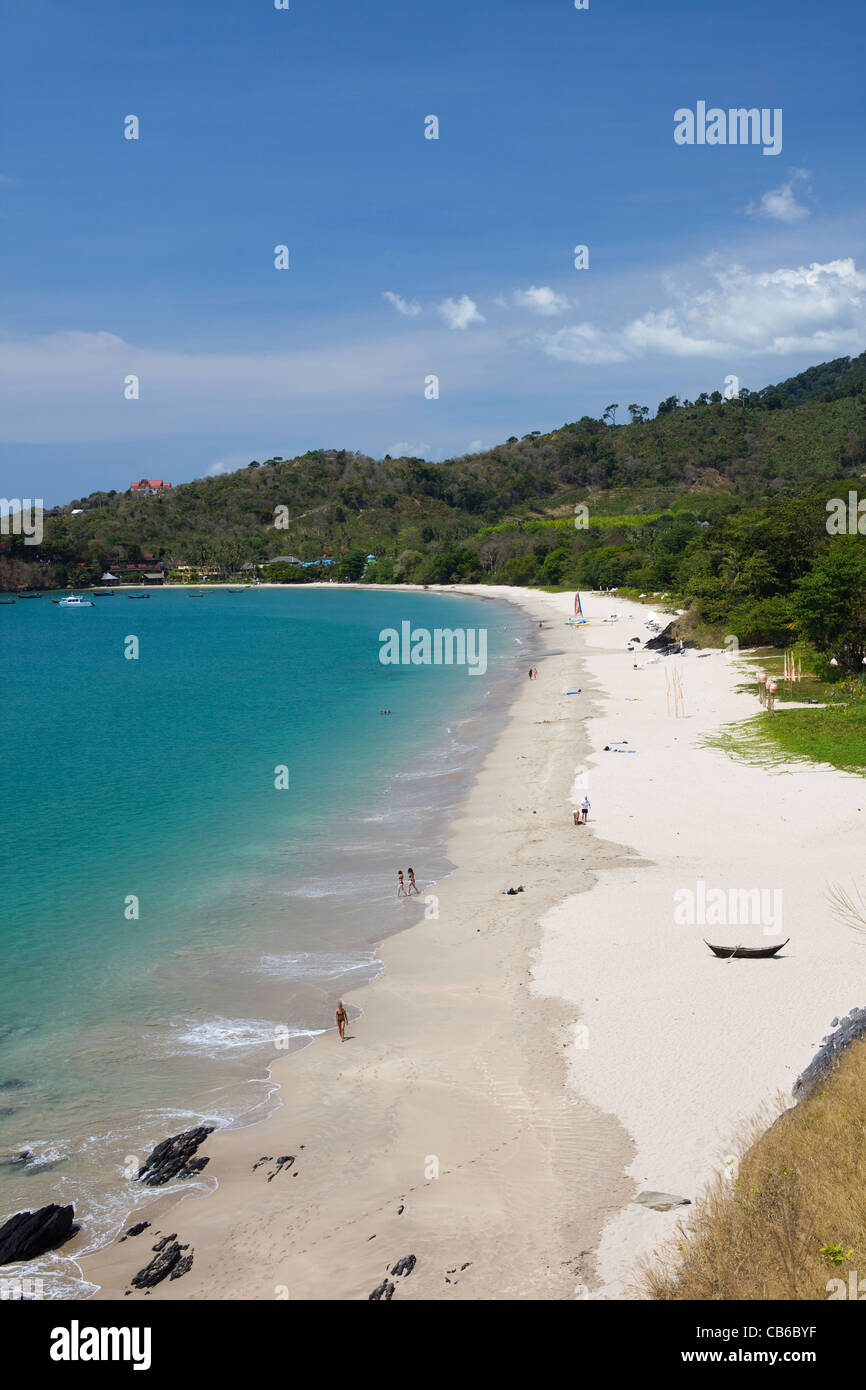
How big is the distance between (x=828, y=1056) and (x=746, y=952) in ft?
19.8

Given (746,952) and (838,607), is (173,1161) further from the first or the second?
(838,607)

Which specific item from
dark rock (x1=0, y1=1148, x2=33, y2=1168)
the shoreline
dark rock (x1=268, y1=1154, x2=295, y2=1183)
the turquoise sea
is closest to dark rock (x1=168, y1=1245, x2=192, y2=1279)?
the shoreline

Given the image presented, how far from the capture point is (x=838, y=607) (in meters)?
48.8

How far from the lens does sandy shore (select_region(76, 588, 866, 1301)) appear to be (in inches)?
507

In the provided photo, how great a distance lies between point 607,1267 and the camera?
39.3ft

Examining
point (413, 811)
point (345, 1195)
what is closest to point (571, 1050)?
point (345, 1195)

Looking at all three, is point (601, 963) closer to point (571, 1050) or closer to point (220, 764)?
point (571, 1050)

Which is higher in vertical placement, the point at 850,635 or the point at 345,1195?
the point at 850,635

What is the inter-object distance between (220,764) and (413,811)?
1377 centimetres

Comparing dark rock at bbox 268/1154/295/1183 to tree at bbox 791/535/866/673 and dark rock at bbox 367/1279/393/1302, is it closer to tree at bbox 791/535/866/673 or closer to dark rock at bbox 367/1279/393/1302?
dark rock at bbox 367/1279/393/1302

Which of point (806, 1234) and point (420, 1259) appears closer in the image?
point (806, 1234)

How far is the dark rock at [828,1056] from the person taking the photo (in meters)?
14.3

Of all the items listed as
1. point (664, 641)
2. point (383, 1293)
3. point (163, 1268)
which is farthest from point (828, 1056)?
point (664, 641)

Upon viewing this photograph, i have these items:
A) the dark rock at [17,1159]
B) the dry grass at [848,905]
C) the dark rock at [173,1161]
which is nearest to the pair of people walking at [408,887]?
the dry grass at [848,905]
